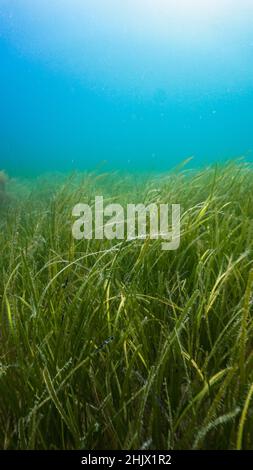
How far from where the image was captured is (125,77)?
9088cm

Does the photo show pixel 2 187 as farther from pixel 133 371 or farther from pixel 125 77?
pixel 125 77

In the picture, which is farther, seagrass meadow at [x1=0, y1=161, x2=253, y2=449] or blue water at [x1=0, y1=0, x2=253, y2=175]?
blue water at [x1=0, y1=0, x2=253, y2=175]

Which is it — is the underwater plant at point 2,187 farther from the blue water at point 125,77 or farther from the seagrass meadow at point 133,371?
the blue water at point 125,77

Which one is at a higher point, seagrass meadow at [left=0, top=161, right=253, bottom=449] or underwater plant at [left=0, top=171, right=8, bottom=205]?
underwater plant at [left=0, top=171, right=8, bottom=205]

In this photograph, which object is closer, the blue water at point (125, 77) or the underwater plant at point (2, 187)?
the underwater plant at point (2, 187)

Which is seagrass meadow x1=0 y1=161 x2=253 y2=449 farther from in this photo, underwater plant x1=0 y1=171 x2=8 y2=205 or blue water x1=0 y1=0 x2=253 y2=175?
blue water x1=0 y1=0 x2=253 y2=175

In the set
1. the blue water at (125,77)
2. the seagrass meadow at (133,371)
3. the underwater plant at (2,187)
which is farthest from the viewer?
the blue water at (125,77)

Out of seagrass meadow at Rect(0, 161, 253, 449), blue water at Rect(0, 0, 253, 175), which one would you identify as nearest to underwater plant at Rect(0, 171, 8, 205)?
seagrass meadow at Rect(0, 161, 253, 449)

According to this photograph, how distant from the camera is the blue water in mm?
65250

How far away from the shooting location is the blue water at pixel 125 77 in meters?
65.2

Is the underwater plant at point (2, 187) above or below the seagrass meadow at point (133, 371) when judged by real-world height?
above

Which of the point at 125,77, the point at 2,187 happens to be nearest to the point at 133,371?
the point at 2,187

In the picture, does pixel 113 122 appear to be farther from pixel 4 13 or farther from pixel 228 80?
pixel 4 13

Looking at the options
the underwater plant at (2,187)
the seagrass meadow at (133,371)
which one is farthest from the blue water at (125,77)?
the seagrass meadow at (133,371)
